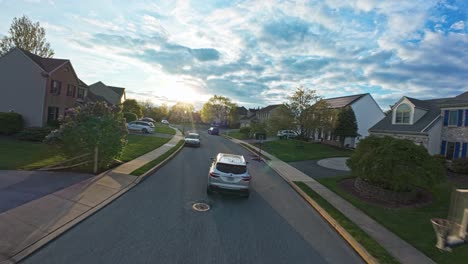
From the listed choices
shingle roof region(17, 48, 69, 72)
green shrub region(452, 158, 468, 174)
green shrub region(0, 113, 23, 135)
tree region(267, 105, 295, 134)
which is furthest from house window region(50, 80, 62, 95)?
green shrub region(452, 158, 468, 174)

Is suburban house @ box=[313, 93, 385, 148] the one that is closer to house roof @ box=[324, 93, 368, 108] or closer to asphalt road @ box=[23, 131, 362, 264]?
house roof @ box=[324, 93, 368, 108]

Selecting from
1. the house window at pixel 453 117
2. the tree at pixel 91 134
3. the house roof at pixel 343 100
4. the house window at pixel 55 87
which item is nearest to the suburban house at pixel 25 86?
the house window at pixel 55 87

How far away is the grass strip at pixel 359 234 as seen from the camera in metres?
6.50

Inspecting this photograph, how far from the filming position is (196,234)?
7.01 m

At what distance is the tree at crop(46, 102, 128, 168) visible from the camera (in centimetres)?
1277

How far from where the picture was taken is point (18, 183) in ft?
31.6

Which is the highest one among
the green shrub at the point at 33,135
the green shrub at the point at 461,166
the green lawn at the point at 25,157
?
the green shrub at the point at 461,166

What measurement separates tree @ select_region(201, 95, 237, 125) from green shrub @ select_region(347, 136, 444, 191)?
8752cm

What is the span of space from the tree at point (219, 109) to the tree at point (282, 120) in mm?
61866

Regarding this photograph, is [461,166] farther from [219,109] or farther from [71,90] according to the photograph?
[219,109]

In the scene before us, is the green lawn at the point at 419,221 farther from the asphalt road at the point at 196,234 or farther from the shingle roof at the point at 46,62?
the shingle roof at the point at 46,62

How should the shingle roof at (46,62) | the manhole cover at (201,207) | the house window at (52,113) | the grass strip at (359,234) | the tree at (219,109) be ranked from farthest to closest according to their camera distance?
the tree at (219,109) < the house window at (52,113) < the shingle roof at (46,62) < the manhole cover at (201,207) < the grass strip at (359,234)

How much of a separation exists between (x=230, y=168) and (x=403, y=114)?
24779mm

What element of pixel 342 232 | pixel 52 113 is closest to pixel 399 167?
pixel 342 232
